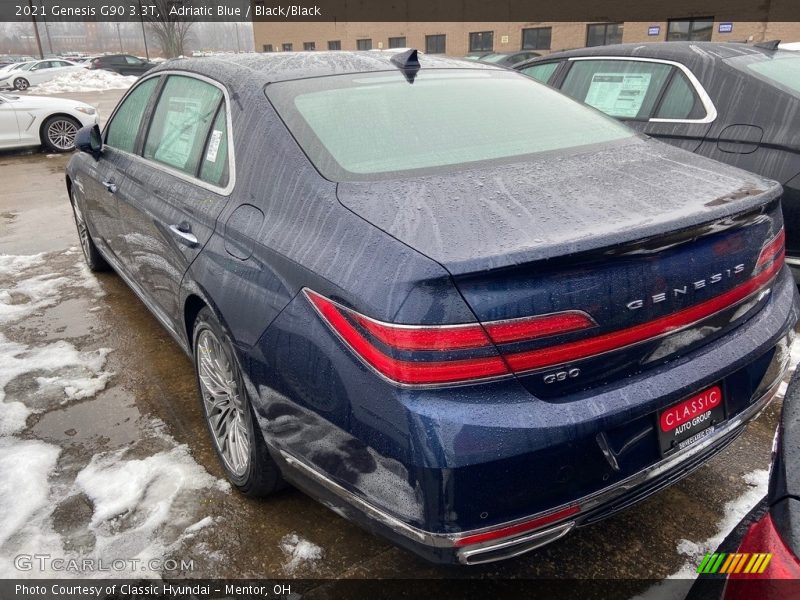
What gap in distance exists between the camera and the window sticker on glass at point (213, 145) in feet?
8.06

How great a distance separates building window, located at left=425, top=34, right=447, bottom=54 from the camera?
1259 inches

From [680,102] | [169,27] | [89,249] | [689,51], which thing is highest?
[169,27]

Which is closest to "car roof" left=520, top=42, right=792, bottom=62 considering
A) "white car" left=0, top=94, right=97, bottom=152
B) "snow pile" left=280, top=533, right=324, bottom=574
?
"snow pile" left=280, top=533, right=324, bottom=574

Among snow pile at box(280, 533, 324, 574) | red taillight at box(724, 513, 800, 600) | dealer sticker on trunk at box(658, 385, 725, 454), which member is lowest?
snow pile at box(280, 533, 324, 574)

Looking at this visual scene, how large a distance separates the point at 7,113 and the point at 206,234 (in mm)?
10821

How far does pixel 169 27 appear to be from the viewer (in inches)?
1704

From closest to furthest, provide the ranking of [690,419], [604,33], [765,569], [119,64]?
1. [765,569]
2. [690,419]
3. [604,33]
4. [119,64]

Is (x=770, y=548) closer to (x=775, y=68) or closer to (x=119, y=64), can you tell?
(x=775, y=68)

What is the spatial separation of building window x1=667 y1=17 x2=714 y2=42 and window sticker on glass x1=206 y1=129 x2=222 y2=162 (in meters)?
23.4

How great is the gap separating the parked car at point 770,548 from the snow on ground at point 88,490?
142cm

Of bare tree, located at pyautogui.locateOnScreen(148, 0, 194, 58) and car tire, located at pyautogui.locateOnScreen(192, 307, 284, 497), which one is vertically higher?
bare tree, located at pyautogui.locateOnScreen(148, 0, 194, 58)

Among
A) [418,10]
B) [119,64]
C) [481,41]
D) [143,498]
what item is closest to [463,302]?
[143,498]

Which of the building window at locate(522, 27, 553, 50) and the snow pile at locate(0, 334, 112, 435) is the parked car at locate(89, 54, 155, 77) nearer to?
the building window at locate(522, 27, 553, 50)

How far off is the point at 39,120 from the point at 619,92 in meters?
10.4
